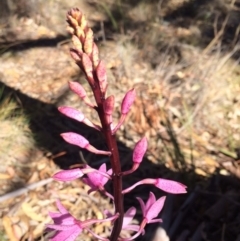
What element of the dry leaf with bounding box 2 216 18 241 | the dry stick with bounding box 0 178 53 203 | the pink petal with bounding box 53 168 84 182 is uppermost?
the pink petal with bounding box 53 168 84 182

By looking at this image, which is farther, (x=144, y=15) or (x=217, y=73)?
(x=144, y=15)

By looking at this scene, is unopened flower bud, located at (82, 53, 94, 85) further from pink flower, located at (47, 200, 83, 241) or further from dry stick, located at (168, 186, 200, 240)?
dry stick, located at (168, 186, 200, 240)

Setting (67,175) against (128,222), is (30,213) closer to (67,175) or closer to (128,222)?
(128,222)

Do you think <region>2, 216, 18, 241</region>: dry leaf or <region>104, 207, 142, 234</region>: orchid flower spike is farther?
<region>2, 216, 18, 241</region>: dry leaf

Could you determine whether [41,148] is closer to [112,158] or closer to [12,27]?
[12,27]

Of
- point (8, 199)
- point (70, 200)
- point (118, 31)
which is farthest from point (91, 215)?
point (118, 31)

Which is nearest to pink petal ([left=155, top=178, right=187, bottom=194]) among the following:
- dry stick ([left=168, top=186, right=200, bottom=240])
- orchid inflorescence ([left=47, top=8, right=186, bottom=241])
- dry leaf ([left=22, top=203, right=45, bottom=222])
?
orchid inflorescence ([left=47, top=8, right=186, bottom=241])

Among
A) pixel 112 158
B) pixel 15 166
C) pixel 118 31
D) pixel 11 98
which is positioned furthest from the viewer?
pixel 118 31

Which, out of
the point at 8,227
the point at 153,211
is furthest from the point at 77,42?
the point at 8,227

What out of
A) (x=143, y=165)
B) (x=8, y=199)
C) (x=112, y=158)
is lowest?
(x=8, y=199)
